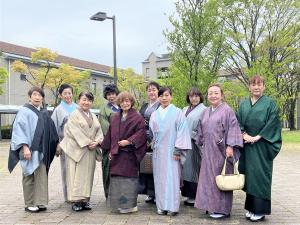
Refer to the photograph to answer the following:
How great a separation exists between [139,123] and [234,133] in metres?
1.35

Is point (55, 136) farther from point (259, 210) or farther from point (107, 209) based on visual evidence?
point (259, 210)

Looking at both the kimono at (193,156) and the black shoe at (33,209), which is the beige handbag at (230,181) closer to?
the kimono at (193,156)

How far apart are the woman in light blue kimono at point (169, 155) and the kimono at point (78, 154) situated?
99cm

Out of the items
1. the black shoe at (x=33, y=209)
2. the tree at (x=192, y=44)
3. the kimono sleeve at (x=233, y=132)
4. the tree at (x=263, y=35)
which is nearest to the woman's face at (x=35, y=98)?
the black shoe at (x=33, y=209)

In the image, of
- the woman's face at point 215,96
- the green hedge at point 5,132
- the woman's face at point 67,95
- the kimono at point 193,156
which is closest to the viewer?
the woman's face at point 215,96

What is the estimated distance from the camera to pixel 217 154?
5.62 meters

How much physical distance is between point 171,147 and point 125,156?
660 mm

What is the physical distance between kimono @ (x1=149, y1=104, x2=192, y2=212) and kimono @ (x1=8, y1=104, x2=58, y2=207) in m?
1.67

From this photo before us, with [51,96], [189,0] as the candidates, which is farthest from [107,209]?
[51,96]

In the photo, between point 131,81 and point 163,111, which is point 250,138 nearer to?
point 163,111

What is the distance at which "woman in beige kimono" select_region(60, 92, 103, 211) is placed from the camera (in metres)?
6.12

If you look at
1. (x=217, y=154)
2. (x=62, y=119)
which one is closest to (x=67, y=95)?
(x=62, y=119)

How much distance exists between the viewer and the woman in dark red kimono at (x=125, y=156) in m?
5.92

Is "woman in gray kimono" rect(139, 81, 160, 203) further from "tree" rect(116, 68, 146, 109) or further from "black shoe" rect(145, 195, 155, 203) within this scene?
"tree" rect(116, 68, 146, 109)
